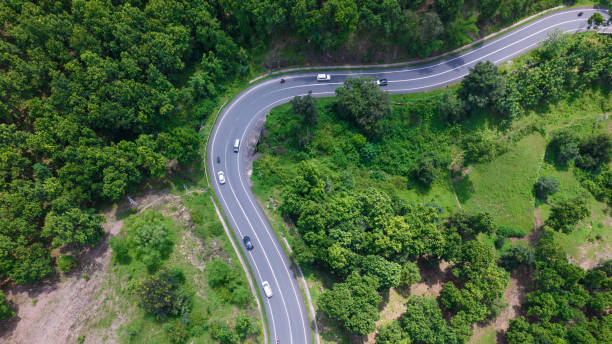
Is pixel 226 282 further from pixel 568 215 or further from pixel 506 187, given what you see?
pixel 568 215

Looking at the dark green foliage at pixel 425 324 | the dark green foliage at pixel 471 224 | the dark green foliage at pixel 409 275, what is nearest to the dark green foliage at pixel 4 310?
the dark green foliage at pixel 425 324

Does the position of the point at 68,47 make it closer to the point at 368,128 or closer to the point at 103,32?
the point at 103,32

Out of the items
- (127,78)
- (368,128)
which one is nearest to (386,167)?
(368,128)

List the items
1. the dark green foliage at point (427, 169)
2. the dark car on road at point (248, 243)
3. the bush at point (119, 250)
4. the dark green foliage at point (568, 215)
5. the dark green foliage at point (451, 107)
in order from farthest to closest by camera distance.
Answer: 1. the dark green foliage at point (451, 107)
2. the dark green foliage at point (427, 169)
3. the dark green foliage at point (568, 215)
4. the dark car on road at point (248, 243)
5. the bush at point (119, 250)

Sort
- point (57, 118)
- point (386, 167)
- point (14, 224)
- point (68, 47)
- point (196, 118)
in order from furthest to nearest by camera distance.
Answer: point (386, 167) < point (196, 118) < point (68, 47) < point (57, 118) < point (14, 224)

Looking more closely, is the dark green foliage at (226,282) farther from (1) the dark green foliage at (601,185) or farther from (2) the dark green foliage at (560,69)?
(1) the dark green foliage at (601,185)

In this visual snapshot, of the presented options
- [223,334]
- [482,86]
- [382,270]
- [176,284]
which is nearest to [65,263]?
[176,284]
